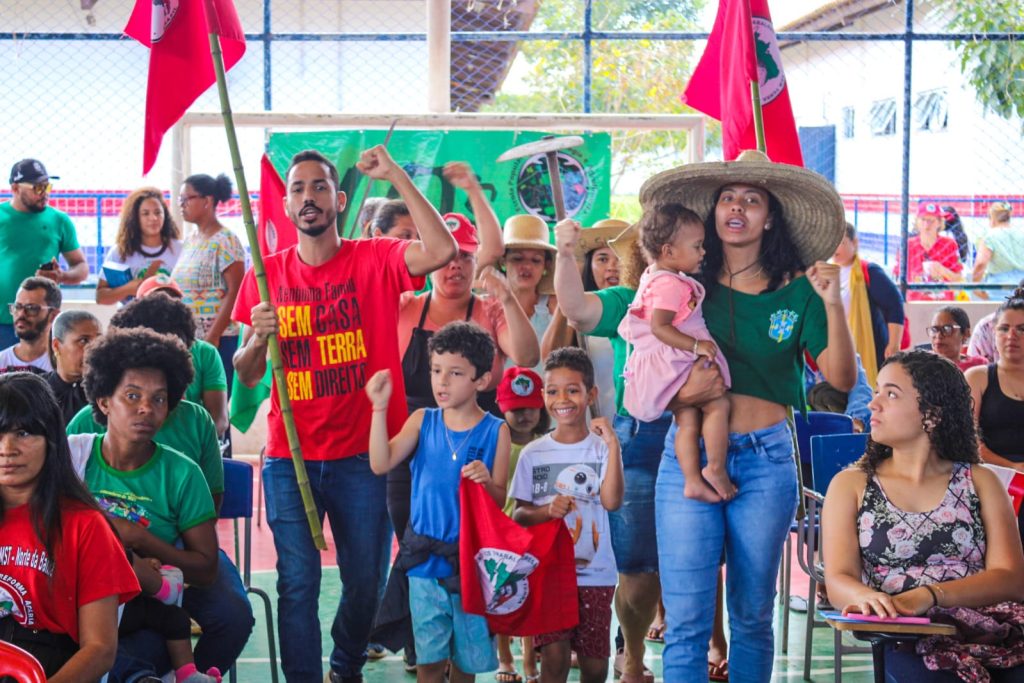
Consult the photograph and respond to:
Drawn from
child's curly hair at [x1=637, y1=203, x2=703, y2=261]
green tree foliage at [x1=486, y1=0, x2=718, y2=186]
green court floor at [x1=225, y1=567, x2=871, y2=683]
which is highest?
green tree foliage at [x1=486, y1=0, x2=718, y2=186]

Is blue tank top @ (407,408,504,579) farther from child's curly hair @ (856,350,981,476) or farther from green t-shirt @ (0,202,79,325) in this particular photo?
green t-shirt @ (0,202,79,325)

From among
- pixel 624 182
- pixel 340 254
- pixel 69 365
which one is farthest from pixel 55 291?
pixel 624 182

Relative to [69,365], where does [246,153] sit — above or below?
above

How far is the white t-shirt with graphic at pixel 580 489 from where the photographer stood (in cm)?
432

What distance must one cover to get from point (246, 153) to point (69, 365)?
1011 cm

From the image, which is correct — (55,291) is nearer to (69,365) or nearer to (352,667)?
(69,365)

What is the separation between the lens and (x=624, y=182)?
667 inches

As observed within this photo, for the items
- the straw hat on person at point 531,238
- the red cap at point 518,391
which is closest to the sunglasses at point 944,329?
the straw hat on person at point 531,238

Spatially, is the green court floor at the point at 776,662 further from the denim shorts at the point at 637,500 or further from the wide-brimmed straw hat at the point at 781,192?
the wide-brimmed straw hat at the point at 781,192

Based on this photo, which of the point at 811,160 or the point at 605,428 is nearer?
the point at 605,428

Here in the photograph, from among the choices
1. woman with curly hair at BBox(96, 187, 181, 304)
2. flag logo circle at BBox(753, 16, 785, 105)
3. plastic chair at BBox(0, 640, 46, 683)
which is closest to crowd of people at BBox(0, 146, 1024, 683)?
plastic chair at BBox(0, 640, 46, 683)

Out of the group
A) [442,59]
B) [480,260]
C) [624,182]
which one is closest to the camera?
[480,260]

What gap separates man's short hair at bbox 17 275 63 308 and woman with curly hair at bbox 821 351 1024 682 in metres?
3.68

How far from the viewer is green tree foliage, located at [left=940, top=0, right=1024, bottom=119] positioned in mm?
8906
